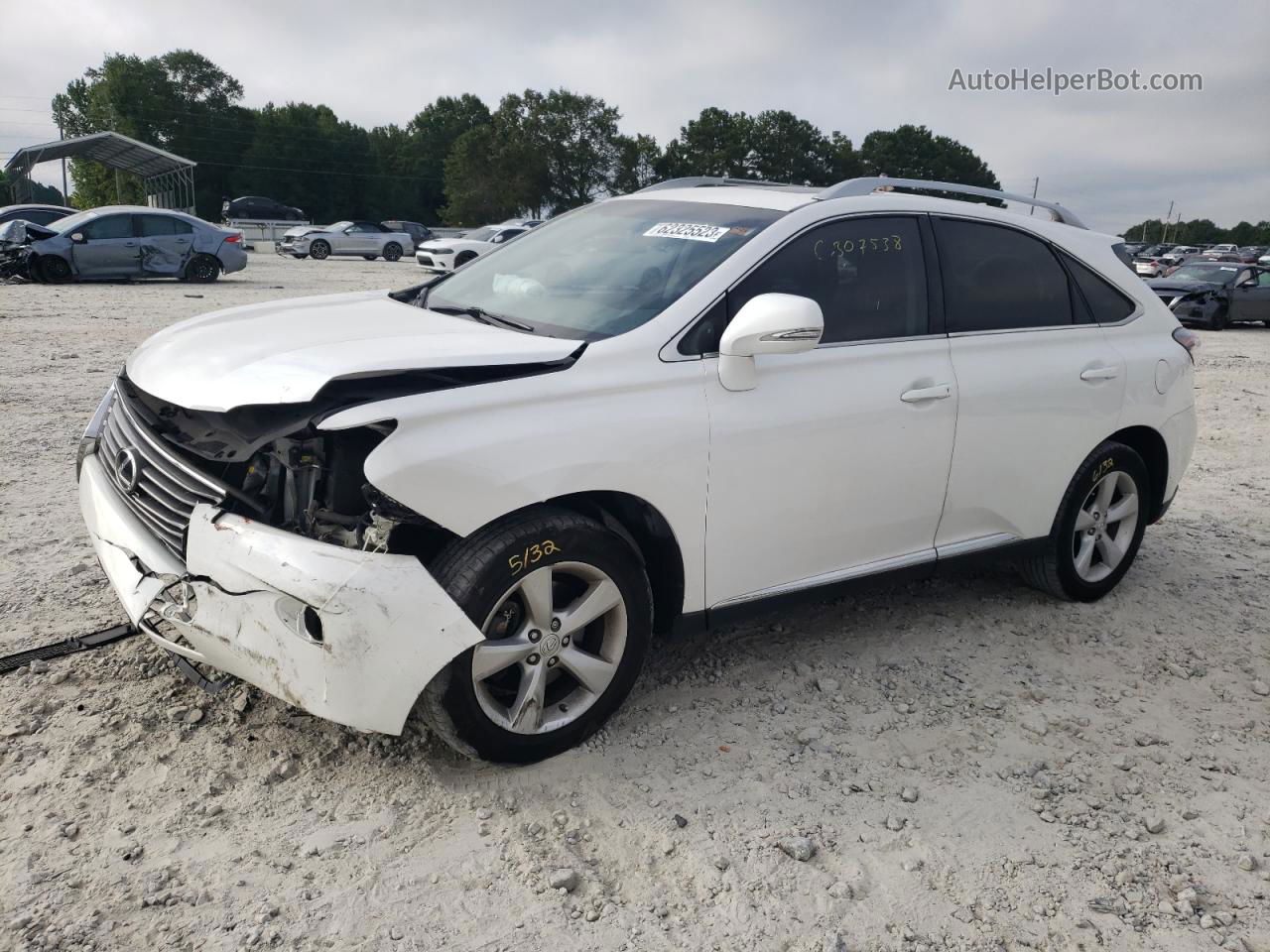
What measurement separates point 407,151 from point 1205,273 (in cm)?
7961

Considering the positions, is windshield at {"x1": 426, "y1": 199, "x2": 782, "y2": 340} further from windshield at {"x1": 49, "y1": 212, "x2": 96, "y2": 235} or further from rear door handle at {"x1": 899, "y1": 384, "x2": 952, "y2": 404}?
windshield at {"x1": 49, "y1": 212, "x2": 96, "y2": 235}

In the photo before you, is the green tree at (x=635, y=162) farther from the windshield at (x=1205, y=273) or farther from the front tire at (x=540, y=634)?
the front tire at (x=540, y=634)

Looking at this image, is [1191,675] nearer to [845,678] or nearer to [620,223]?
[845,678]

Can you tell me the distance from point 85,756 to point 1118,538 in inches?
173

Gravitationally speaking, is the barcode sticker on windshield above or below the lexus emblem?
above

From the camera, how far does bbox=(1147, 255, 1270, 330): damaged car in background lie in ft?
64.3

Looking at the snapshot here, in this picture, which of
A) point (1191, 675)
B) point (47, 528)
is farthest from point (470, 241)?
point (1191, 675)

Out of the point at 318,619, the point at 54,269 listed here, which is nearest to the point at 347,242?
the point at 54,269

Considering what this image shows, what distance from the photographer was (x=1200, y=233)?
11575 centimetres

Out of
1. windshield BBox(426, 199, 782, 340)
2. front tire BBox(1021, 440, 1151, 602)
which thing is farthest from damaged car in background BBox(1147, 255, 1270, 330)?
windshield BBox(426, 199, 782, 340)

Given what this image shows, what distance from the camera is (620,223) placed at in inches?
159

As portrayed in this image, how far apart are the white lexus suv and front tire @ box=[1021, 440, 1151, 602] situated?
0.04 meters

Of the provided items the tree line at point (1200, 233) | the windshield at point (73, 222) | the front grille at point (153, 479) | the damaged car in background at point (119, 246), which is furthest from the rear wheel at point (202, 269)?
the tree line at point (1200, 233)

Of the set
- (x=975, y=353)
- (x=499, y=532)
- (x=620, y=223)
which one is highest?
(x=620, y=223)
